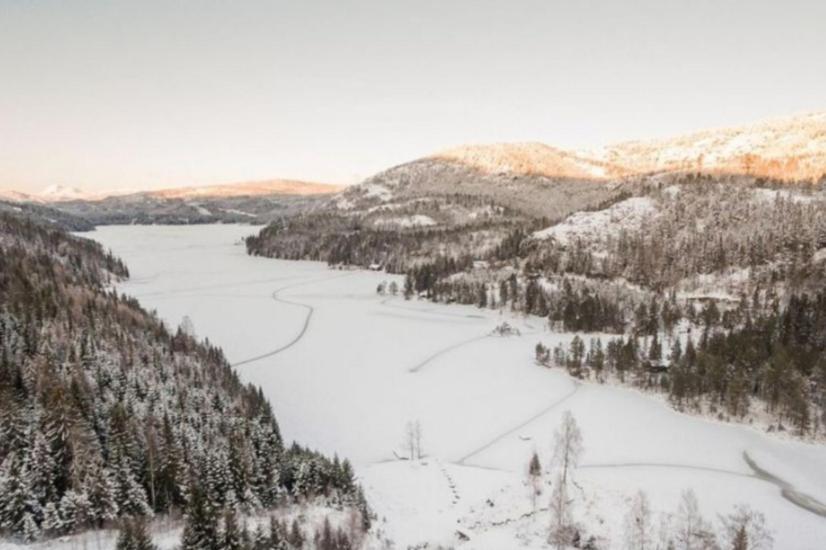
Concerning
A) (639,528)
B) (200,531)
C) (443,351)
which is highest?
(200,531)

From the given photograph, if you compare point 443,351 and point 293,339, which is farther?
point 293,339

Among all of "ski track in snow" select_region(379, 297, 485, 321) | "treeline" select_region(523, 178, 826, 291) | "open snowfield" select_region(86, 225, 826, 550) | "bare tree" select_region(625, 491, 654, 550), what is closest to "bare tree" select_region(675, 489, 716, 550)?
"bare tree" select_region(625, 491, 654, 550)

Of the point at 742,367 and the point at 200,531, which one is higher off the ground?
the point at 200,531

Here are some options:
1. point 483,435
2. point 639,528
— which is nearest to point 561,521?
point 639,528

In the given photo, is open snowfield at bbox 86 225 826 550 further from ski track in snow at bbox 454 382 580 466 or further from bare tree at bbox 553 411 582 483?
bare tree at bbox 553 411 582 483

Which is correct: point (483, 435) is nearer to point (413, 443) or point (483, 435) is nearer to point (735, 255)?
point (413, 443)

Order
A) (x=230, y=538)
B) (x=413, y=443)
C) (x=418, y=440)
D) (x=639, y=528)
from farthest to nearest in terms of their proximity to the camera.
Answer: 1. (x=413, y=443)
2. (x=418, y=440)
3. (x=639, y=528)
4. (x=230, y=538)

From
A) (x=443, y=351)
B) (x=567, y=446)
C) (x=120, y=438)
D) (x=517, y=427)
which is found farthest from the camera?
(x=443, y=351)
